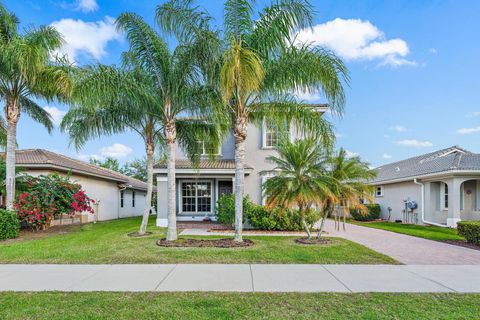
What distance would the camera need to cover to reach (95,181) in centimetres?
2014

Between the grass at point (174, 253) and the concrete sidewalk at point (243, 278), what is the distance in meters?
0.54

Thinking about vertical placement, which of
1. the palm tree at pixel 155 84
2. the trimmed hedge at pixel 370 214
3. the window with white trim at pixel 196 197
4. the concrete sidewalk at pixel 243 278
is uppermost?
the palm tree at pixel 155 84

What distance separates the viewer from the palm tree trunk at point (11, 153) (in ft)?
39.5

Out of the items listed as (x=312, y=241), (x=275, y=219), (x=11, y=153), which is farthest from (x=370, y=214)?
(x=11, y=153)

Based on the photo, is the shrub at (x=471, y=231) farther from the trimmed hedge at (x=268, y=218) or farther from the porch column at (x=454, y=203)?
the porch column at (x=454, y=203)

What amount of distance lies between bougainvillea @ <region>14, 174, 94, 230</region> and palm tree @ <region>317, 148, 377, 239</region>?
11964 mm

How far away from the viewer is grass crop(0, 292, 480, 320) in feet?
13.9

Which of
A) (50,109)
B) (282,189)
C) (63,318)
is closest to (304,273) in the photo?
(282,189)

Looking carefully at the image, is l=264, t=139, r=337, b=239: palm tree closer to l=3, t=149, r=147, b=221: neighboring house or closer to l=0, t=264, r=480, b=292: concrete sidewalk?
l=0, t=264, r=480, b=292: concrete sidewalk

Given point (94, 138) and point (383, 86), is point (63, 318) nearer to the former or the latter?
point (94, 138)

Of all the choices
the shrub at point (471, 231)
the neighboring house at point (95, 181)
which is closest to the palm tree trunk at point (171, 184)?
the neighboring house at point (95, 181)

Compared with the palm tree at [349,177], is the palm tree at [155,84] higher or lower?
higher

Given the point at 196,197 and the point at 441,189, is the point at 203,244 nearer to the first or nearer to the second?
the point at 196,197

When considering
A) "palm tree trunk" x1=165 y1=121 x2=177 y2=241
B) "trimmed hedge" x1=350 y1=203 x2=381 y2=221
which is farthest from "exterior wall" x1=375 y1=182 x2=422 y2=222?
"palm tree trunk" x1=165 y1=121 x2=177 y2=241
